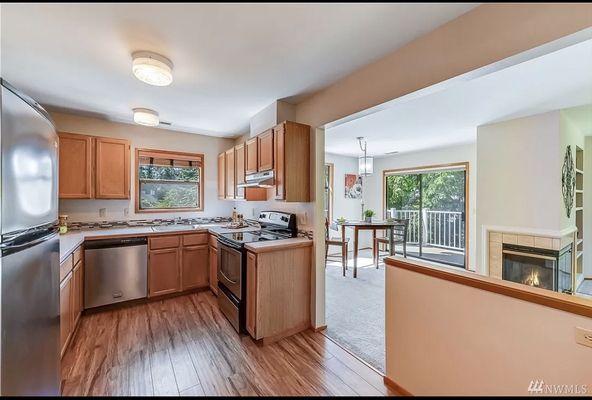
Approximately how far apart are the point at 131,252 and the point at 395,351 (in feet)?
9.80

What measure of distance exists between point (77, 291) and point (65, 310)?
0.52 metres

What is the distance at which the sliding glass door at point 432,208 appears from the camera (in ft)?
16.6

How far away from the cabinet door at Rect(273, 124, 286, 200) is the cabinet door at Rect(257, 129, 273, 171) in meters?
0.08

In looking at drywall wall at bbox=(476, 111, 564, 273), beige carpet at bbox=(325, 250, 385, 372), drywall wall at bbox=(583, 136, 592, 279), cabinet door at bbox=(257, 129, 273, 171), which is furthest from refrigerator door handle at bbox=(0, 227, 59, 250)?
drywall wall at bbox=(583, 136, 592, 279)

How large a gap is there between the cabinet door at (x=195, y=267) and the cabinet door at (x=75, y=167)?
54.8 inches

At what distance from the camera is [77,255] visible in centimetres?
238

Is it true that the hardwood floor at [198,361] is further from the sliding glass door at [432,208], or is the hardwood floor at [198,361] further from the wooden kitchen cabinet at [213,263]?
the sliding glass door at [432,208]

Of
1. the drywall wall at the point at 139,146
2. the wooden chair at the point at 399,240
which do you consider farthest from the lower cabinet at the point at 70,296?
the wooden chair at the point at 399,240

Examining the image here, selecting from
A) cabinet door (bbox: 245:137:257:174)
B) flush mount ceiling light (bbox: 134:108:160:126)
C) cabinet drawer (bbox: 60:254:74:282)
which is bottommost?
cabinet drawer (bbox: 60:254:74:282)

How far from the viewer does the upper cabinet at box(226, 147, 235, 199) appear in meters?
3.56

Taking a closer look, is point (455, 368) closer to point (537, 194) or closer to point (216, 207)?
point (537, 194)

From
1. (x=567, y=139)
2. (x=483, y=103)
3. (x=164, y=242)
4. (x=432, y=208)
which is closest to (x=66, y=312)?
(x=164, y=242)

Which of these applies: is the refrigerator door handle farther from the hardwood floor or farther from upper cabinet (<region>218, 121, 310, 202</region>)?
upper cabinet (<region>218, 121, 310, 202</region>)

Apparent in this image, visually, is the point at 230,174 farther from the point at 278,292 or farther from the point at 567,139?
the point at 567,139
